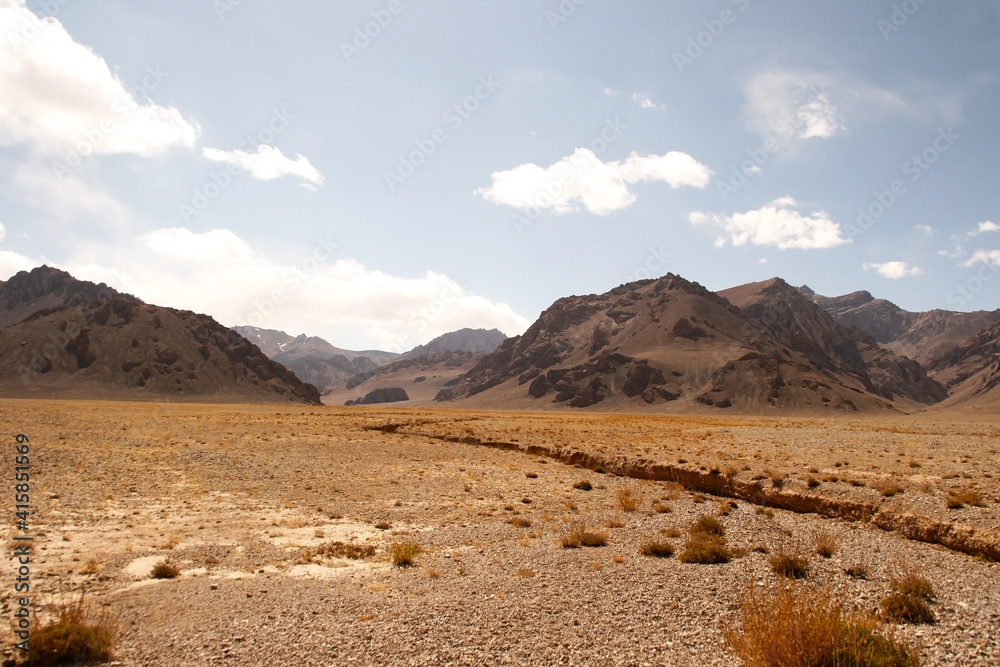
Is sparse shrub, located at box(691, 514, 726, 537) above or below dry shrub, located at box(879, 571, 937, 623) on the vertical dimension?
below

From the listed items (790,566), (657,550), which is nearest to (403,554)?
(657,550)

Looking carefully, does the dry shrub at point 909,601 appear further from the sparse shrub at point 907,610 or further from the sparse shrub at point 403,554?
the sparse shrub at point 403,554

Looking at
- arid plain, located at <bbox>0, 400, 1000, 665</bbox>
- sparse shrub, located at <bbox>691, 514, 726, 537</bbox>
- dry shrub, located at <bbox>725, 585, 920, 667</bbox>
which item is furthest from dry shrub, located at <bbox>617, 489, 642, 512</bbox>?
dry shrub, located at <bbox>725, 585, 920, 667</bbox>

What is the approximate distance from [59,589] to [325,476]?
617 inches

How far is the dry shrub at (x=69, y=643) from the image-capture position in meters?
7.54

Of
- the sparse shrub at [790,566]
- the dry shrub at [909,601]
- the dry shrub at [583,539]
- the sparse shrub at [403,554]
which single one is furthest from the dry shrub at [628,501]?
the dry shrub at [909,601]

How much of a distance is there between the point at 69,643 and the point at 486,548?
895 centimetres

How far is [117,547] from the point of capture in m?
13.7

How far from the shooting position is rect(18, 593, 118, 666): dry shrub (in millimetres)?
7539

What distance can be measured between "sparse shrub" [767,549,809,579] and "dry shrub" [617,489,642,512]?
7.70m

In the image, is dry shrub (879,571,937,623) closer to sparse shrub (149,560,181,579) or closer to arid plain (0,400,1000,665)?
arid plain (0,400,1000,665)

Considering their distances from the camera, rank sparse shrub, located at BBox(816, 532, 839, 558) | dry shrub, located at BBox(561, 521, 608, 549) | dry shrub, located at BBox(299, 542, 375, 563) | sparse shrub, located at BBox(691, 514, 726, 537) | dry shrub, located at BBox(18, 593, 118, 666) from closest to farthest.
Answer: dry shrub, located at BBox(18, 593, 118, 666) < sparse shrub, located at BBox(816, 532, 839, 558) < dry shrub, located at BBox(299, 542, 375, 563) < dry shrub, located at BBox(561, 521, 608, 549) < sparse shrub, located at BBox(691, 514, 726, 537)

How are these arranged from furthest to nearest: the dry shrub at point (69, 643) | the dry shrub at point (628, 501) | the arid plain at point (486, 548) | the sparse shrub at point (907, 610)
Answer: the dry shrub at point (628, 501) → the sparse shrub at point (907, 610) → the arid plain at point (486, 548) → the dry shrub at point (69, 643)

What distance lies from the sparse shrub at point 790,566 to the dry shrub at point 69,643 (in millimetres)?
11757
